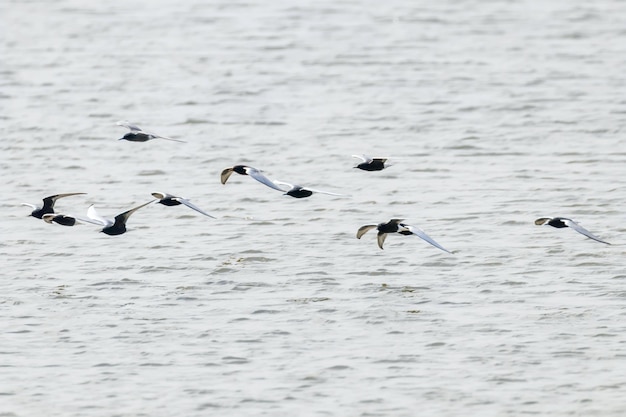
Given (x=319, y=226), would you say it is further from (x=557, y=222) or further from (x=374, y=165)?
(x=557, y=222)

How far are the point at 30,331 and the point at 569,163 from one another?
13.8 metres

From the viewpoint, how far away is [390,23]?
51469mm

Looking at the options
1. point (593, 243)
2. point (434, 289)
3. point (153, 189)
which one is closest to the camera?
point (434, 289)

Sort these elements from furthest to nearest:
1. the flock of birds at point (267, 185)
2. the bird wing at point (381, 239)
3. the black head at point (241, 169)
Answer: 1. the bird wing at point (381, 239)
2. the black head at point (241, 169)
3. the flock of birds at point (267, 185)

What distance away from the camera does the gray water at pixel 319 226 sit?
750 inches

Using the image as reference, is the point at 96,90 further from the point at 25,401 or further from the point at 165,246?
the point at 25,401

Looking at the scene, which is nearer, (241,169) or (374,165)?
(241,169)

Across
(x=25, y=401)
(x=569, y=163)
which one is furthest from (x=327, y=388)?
(x=569, y=163)

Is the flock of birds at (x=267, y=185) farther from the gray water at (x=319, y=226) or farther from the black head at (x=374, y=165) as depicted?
the gray water at (x=319, y=226)

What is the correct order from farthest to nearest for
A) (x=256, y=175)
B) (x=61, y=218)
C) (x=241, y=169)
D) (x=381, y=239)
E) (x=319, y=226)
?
(x=319, y=226), (x=381, y=239), (x=61, y=218), (x=241, y=169), (x=256, y=175)

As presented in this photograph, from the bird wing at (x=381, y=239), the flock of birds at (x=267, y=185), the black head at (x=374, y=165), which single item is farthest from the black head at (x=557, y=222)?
the black head at (x=374, y=165)

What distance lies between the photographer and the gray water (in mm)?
19047

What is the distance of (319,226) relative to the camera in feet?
88.2

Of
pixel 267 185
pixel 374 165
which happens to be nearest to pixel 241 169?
pixel 267 185
